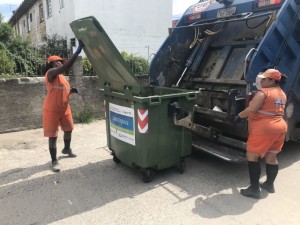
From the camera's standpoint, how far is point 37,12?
1739 centimetres

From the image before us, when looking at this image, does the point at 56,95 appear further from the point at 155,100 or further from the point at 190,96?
the point at 190,96

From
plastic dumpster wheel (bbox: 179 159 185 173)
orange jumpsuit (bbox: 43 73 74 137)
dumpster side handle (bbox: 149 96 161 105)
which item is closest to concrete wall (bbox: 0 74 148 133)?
orange jumpsuit (bbox: 43 73 74 137)

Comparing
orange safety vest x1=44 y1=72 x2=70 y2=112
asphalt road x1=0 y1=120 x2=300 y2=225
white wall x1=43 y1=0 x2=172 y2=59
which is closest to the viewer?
asphalt road x1=0 y1=120 x2=300 y2=225

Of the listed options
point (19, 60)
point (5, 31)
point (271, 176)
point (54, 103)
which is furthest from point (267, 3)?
point (5, 31)

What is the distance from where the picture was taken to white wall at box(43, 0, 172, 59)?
11836mm

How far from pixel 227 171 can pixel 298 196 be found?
904mm

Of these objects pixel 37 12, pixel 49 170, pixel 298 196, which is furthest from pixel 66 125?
pixel 37 12

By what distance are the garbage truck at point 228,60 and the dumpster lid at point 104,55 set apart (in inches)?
32.2

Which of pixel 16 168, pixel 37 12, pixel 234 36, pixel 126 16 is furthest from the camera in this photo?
pixel 37 12

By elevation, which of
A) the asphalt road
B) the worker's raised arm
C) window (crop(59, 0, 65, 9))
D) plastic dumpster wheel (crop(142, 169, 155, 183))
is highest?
window (crop(59, 0, 65, 9))

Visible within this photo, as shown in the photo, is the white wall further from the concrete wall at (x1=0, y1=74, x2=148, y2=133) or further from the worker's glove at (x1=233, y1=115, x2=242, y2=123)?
the worker's glove at (x1=233, y1=115, x2=242, y2=123)

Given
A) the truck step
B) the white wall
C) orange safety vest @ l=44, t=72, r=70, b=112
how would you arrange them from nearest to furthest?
the truck step < orange safety vest @ l=44, t=72, r=70, b=112 < the white wall

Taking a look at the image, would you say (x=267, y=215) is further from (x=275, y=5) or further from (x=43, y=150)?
(x=43, y=150)

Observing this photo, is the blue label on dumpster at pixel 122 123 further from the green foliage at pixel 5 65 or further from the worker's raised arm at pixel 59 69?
the green foliage at pixel 5 65
